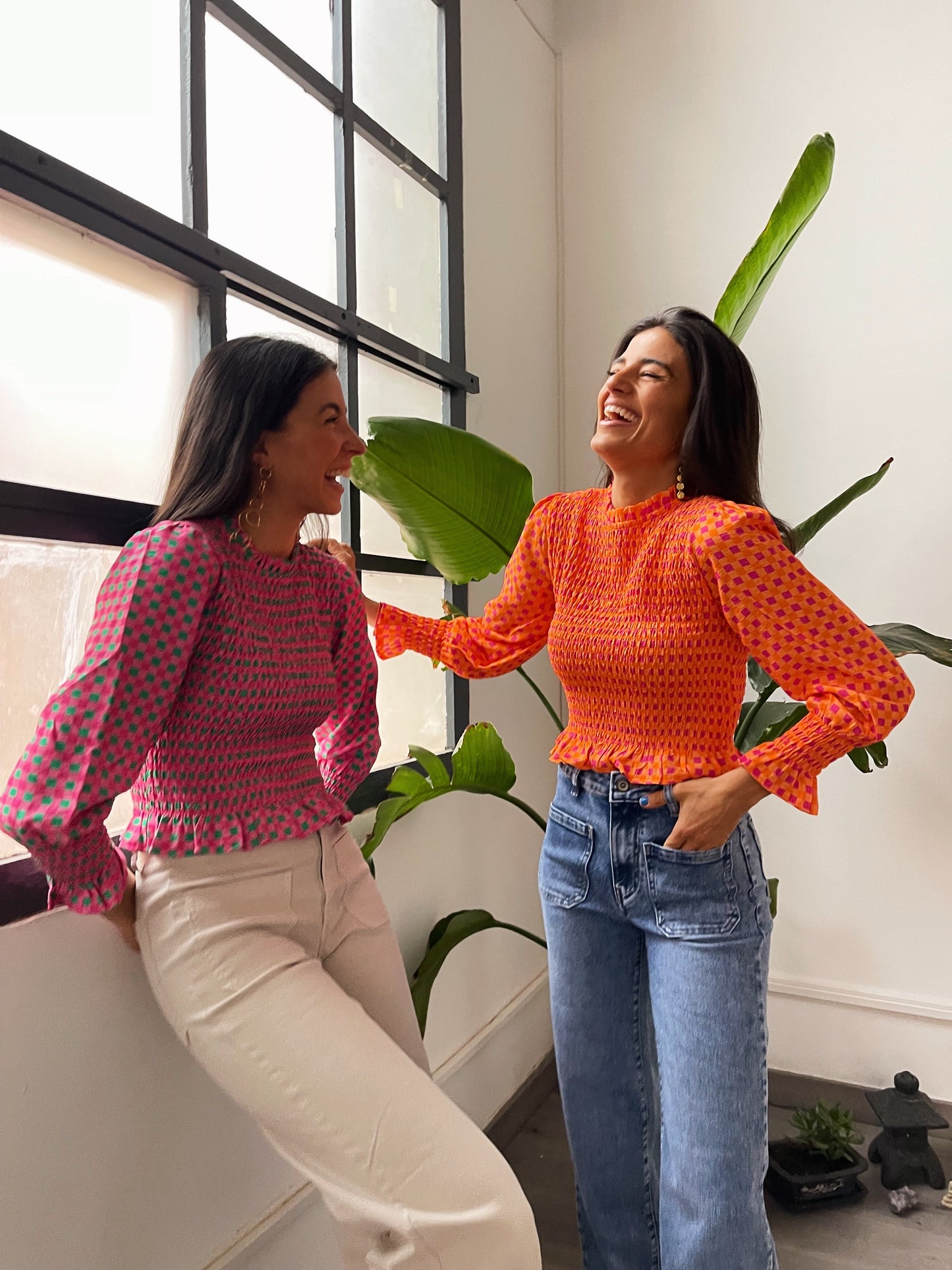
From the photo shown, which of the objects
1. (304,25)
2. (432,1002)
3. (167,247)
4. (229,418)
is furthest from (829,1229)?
(304,25)

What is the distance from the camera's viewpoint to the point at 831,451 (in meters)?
2.57

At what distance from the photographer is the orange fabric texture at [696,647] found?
1.24 meters

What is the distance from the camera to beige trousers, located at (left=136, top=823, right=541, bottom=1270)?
1.06 meters

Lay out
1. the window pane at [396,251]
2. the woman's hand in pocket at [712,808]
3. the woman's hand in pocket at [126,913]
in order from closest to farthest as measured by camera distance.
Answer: the woman's hand in pocket at [126,913], the woman's hand in pocket at [712,808], the window pane at [396,251]

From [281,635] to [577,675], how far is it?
1.41ft

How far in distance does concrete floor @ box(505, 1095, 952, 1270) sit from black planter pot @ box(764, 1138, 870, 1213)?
0.07 feet

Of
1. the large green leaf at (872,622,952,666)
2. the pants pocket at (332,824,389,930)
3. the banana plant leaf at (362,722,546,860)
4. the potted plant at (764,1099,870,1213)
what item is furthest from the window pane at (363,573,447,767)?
the potted plant at (764,1099,870,1213)

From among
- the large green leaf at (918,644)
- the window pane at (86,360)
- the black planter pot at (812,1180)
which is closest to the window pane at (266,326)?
the window pane at (86,360)

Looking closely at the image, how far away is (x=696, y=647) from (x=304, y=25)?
149cm

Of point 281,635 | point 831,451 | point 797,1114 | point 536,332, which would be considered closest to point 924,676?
point 831,451

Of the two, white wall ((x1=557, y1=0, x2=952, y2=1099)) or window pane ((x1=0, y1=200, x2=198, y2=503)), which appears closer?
window pane ((x1=0, y1=200, x2=198, y2=503))

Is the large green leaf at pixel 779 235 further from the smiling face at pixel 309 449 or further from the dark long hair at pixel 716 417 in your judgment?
the smiling face at pixel 309 449

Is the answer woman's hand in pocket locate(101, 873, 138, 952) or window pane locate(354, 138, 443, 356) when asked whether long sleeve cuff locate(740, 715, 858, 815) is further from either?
window pane locate(354, 138, 443, 356)

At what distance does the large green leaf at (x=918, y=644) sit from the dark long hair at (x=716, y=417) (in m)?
0.56
